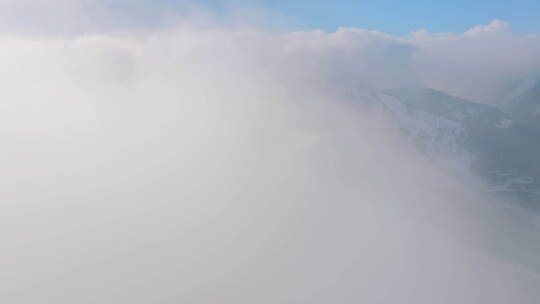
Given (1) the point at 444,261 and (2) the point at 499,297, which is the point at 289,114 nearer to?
(1) the point at 444,261

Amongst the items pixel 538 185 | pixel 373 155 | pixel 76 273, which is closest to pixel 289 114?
pixel 373 155

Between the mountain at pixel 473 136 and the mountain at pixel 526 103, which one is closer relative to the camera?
the mountain at pixel 473 136

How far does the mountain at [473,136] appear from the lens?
7694cm

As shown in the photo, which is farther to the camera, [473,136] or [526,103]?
[526,103]

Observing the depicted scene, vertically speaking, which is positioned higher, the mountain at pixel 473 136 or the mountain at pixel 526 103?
the mountain at pixel 526 103

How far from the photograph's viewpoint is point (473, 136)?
87875mm

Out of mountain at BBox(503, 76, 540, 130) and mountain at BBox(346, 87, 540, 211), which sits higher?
mountain at BBox(503, 76, 540, 130)

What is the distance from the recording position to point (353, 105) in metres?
97.2

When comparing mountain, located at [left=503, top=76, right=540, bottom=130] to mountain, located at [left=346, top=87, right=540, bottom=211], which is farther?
mountain, located at [left=503, top=76, right=540, bottom=130]

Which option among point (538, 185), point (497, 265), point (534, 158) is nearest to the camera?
point (497, 265)

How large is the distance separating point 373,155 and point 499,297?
40351 millimetres

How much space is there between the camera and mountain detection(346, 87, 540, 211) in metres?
A: 76.9

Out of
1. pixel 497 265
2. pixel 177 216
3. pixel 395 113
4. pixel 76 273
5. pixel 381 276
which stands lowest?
pixel 76 273

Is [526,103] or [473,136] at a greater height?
[526,103]
